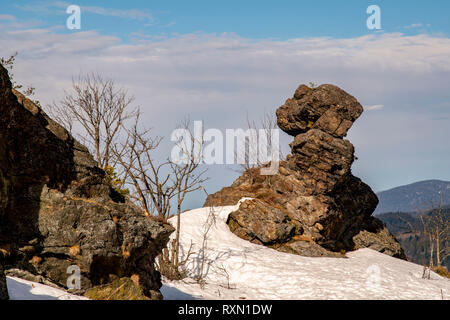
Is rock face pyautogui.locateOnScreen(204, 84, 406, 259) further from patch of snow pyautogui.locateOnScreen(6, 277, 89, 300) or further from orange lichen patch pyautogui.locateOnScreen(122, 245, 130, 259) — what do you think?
patch of snow pyautogui.locateOnScreen(6, 277, 89, 300)

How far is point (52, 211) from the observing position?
1012cm

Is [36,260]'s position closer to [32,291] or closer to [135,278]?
[32,291]

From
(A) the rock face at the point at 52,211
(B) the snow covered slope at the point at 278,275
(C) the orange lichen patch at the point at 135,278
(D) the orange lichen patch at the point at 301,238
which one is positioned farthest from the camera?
(D) the orange lichen patch at the point at 301,238

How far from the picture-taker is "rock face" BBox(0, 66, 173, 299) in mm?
9742

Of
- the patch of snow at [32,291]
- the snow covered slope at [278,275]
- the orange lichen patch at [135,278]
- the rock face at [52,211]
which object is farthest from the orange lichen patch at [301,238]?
the patch of snow at [32,291]

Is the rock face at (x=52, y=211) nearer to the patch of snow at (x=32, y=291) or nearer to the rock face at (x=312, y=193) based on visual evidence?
the patch of snow at (x=32, y=291)

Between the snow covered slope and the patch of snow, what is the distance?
5455 millimetres

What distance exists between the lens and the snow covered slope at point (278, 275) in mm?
17250

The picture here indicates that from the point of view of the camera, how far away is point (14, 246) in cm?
979

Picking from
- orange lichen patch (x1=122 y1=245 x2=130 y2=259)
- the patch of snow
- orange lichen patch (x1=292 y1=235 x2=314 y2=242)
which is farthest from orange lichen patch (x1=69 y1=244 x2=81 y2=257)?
orange lichen patch (x1=292 y1=235 x2=314 y2=242)

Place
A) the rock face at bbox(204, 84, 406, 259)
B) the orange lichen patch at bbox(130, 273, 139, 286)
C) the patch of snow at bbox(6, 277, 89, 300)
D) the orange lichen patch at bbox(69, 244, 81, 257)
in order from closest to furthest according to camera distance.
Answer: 1. the patch of snow at bbox(6, 277, 89, 300)
2. the orange lichen patch at bbox(69, 244, 81, 257)
3. the orange lichen patch at bbox(130, 273, 139, 286)
4. the rock face at bbox(204, 84, 406, 259)

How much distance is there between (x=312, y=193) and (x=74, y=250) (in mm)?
17542

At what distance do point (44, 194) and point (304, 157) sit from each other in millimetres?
18202

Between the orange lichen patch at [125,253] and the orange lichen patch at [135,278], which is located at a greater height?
the orange lichen patch at [125,253]
